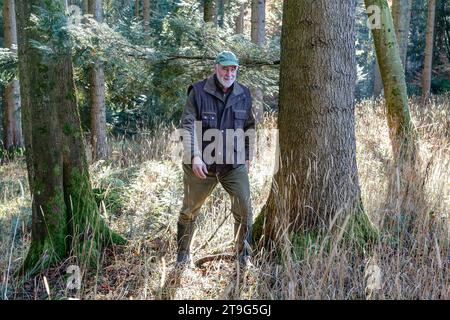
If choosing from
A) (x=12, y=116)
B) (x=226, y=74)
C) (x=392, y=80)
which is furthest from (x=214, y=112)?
(x=12, y=116)

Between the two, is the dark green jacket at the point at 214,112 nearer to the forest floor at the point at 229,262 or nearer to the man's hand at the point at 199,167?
the man's hand at the point at 199,167

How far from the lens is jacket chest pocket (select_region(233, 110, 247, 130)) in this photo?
3840mm

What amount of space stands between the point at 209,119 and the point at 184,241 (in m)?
1.14

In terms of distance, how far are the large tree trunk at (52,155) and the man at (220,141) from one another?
1033mm

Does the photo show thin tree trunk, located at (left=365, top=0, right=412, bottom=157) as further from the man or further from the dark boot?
the dark boot

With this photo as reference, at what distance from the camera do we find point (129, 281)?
358 centimetres

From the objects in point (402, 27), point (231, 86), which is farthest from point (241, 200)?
point (402, 27)

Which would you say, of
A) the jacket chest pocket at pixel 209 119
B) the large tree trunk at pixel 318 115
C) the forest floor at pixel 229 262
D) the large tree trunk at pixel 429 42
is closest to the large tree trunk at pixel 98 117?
the forest floor at pixel 229 262

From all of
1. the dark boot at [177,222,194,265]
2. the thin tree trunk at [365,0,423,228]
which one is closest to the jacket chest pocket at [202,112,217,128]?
the dark boot at [177,222,194,265]

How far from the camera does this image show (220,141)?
12.5 ft

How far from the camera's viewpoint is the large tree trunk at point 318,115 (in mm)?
3549

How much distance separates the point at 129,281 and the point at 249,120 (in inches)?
68.4

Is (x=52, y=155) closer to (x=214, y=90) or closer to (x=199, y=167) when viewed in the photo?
(x=199, y=167)
